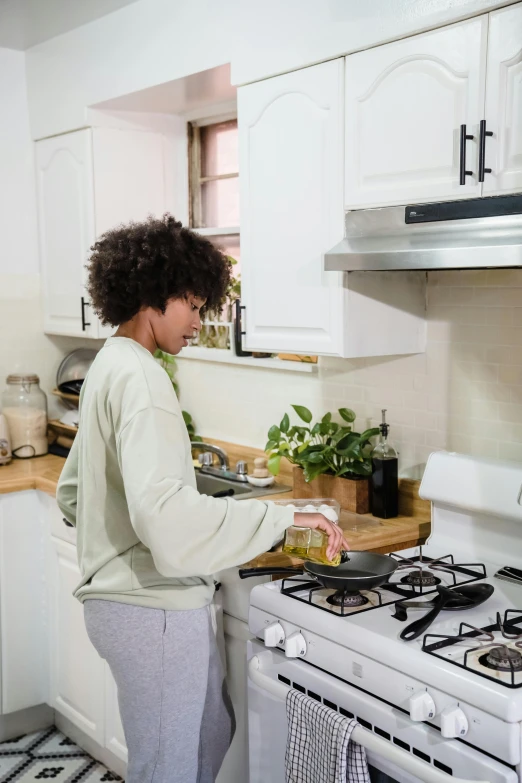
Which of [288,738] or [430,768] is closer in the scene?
[430,768]

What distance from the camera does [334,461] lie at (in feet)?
8.23

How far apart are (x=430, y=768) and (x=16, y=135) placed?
2.99m

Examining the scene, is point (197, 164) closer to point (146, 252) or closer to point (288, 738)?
point (146, 252)

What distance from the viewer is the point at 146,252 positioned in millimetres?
1754

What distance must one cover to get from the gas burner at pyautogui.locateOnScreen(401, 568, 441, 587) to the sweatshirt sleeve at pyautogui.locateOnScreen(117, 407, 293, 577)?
449 millimetres

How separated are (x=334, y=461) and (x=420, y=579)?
0.64 meters

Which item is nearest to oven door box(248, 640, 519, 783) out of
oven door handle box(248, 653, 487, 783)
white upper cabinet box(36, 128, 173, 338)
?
oven door handle box(248, 653, 487, 783)

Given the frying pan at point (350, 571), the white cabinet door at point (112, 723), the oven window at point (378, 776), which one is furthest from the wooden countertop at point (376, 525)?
the white cabinet door at point (112, 723)

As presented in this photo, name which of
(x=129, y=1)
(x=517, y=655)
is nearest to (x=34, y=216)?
(x=129, y=1)

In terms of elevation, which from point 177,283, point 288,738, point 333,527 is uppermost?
point 177,283

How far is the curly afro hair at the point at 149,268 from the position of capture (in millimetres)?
1753

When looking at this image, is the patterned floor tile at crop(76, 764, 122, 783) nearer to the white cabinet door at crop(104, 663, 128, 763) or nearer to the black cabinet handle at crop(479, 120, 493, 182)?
the white cabinet door at crop(104, 663, 128, 763)

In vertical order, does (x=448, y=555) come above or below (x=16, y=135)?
below

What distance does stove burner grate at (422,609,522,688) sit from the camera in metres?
1.49
